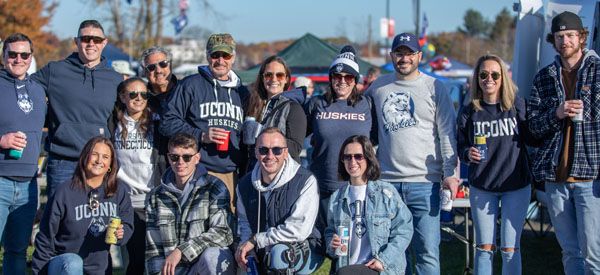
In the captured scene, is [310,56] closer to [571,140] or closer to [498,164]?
[498,164]

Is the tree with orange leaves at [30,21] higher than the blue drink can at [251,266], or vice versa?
the tree with orange leaves at [30,21]

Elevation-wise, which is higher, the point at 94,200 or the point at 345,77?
the point at 345,77

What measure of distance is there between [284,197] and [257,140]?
0.41 metres

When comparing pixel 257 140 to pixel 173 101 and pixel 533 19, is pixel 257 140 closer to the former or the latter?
pixel 173 101

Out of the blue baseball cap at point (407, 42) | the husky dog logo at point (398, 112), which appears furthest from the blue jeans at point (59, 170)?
the blue baseball cap at point (407, 42)

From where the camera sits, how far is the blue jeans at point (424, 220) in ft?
16.8

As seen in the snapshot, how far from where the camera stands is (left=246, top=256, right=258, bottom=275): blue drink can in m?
4.79

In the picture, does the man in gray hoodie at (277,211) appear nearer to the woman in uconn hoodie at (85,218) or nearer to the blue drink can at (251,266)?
the blue drink can at (251,266)

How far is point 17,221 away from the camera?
5.38 metres

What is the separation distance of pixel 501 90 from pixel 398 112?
697 millimetres

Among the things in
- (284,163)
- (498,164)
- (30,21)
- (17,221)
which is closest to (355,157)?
(284,163)

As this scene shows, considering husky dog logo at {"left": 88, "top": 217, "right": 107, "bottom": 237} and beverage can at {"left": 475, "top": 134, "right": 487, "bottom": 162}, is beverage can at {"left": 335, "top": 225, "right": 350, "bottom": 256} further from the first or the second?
husky dog logo at {"left": 88, "top": 217, "right": 107, "bottom": 237}

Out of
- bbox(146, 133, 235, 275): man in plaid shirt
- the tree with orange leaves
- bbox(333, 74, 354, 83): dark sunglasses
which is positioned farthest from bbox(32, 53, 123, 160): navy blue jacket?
the tree with orange leaves

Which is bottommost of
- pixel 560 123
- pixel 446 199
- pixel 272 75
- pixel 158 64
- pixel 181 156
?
pixel 446 199
